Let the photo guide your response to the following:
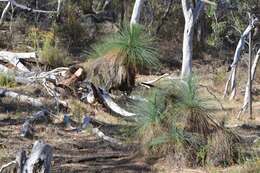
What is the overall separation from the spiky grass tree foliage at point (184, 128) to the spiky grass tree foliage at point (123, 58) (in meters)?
1.61

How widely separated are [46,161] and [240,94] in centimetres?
1342

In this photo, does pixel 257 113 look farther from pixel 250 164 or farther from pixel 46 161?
pixel 46 161

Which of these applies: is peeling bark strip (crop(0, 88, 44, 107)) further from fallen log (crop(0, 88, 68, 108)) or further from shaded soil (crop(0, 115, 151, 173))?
shaded soil (crop(0, 115, 151, 173))

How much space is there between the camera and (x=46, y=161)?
412 cm

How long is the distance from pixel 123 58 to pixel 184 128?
7.33ft

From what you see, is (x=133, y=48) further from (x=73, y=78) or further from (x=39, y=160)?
(x=39, y=160)

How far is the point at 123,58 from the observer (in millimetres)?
8367

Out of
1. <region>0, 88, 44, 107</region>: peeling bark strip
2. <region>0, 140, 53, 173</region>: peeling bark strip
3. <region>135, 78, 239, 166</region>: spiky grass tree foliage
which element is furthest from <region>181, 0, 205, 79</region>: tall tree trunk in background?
<region>0, 140, 53, 173</region>: peeling bark strip

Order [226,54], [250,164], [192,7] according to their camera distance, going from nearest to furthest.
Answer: [250,164] → [192,7] → [226,54]

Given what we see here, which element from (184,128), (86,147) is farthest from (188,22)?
(184,128)

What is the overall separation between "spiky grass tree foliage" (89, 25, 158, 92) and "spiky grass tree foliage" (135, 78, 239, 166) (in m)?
1.61

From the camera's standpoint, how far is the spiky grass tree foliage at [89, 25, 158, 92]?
821 centimetres

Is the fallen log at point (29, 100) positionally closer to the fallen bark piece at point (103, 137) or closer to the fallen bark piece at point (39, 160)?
the fallen bark piece at point (103, 137)

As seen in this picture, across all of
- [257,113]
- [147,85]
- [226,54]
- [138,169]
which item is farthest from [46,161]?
[226,54]
